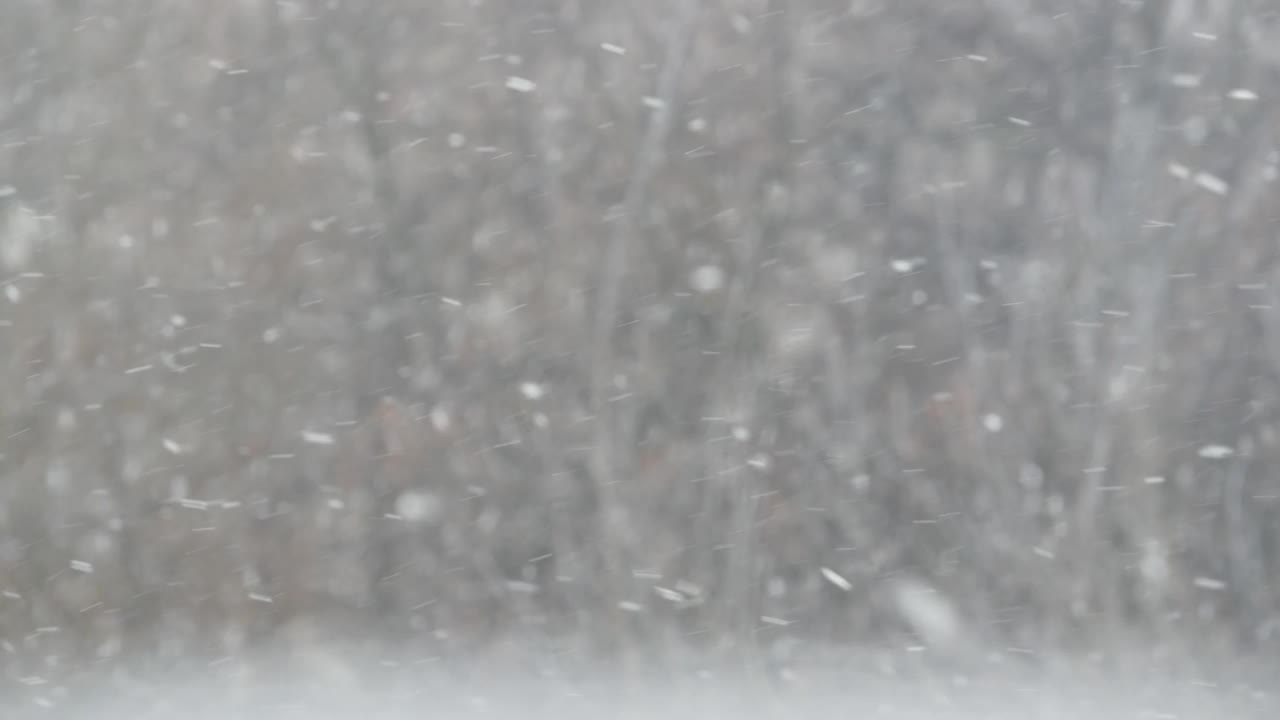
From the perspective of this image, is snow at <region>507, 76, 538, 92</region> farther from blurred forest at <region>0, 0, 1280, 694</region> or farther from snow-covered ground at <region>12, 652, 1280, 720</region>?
snow-covered ground at <region>12, 652, 1280, 720</region>

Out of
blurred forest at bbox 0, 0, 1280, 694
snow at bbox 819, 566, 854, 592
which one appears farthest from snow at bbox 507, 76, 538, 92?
snow at bbox 819, 566, 854, 592

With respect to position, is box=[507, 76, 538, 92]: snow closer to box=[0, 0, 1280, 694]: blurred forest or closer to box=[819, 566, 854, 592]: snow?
box=[0, 0, 1280, 694]: blurred forest

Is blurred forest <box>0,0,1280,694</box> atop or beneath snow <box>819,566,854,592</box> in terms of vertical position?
atop

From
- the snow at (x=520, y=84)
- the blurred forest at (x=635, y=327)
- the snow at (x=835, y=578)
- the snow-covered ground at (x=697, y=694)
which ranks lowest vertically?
the snow-covered ground at (x=697, y=694)

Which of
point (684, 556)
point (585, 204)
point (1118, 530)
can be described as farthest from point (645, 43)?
point (1118, 530)

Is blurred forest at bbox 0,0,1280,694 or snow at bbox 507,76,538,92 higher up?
snow at bbox 507,76,538,92

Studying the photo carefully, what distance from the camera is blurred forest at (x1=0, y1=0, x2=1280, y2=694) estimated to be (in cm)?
88

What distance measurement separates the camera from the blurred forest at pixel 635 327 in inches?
34.8

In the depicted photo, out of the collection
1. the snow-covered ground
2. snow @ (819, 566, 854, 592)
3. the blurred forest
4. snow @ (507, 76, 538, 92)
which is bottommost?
the snow-covered ground

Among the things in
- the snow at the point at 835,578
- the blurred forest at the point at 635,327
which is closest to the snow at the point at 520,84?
the blurred forest at the point at 635,327

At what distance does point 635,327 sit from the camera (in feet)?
3.05

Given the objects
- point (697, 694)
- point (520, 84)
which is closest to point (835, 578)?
point (697, 694)

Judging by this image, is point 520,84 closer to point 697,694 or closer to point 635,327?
point 635,327

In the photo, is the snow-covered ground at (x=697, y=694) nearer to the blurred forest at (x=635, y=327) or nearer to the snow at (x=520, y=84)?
the blurred forest at (x=635, y=327)
